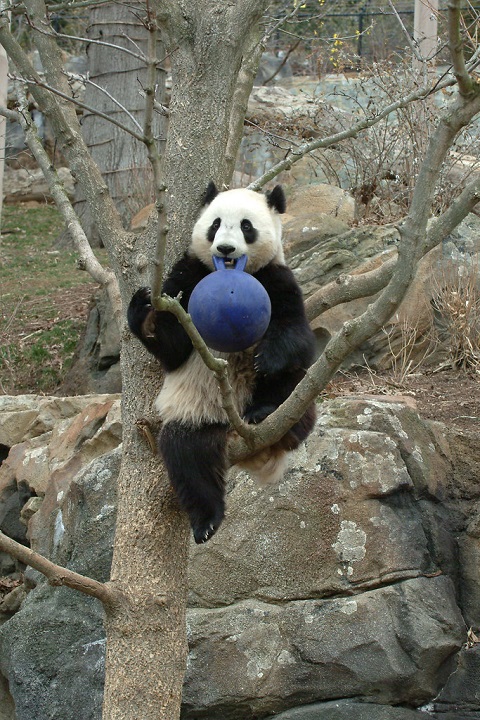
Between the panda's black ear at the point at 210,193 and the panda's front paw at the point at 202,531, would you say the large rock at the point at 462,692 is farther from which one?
the panda's black ear at the point at 210,193

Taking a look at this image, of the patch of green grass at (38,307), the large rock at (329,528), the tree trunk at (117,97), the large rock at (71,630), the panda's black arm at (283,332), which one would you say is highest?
the panda's black arm at (283,332)

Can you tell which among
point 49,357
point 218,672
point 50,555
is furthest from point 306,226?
point 218,672

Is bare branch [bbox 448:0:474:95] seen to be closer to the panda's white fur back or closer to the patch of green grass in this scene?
the panda's white fur back

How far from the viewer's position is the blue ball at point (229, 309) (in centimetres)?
306

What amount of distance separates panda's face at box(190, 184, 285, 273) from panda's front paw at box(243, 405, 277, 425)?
71cm

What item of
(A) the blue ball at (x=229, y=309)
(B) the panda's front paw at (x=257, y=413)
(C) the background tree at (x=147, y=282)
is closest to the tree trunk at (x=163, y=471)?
(C) the background tree at (x=147, y=282)

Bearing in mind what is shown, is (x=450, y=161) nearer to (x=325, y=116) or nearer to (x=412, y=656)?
(x=325, y=116)

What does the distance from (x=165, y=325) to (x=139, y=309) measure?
138mm

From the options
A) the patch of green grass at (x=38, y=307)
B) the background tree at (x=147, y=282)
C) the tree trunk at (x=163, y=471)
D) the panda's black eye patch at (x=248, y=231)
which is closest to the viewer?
the background tree at (x=147, y=282)

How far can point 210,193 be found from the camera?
13.1 feet

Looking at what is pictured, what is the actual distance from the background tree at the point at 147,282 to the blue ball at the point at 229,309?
239 millimetres

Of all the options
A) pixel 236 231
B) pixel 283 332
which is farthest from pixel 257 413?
pixel 236 231

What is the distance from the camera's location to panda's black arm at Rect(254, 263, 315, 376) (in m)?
3.82

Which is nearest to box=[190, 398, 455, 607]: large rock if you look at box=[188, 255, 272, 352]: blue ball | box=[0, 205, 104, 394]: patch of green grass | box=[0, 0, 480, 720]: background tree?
box=[0, 0, 480, 720]: background tree
